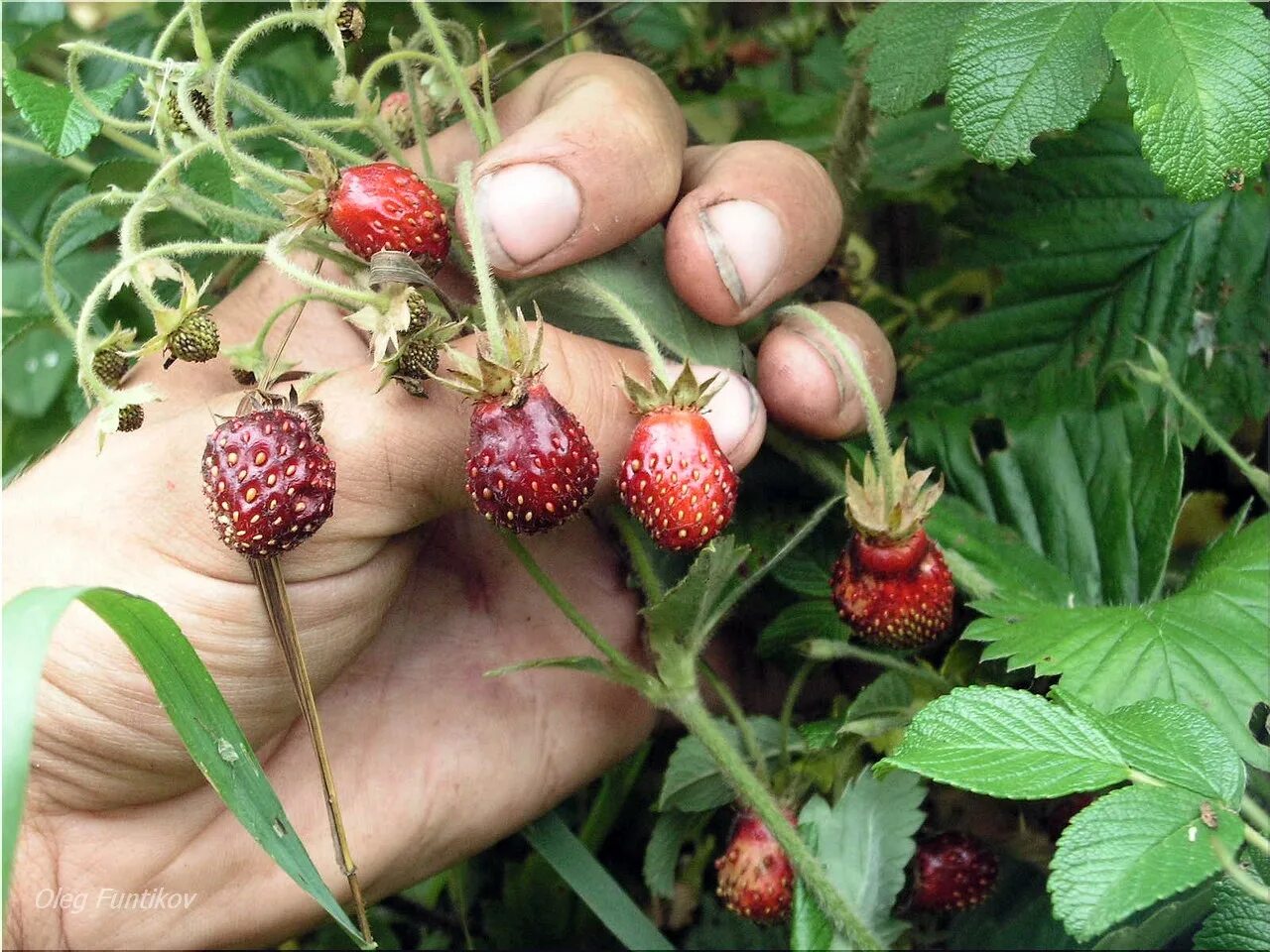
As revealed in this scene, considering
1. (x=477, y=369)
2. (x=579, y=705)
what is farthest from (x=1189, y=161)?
(x=579, y=705)

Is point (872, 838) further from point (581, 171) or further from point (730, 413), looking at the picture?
point (581, 171)

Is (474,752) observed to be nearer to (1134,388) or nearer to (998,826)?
(998,826)

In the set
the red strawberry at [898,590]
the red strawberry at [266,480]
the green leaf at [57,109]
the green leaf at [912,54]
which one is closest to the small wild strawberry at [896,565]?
the red strawberry at [898,590]

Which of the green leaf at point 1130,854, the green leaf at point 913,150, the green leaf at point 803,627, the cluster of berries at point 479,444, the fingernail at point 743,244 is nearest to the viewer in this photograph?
the green leaf at point 1130,854

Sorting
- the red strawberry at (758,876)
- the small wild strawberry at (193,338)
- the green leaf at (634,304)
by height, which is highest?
the small wild strawberry at (193,338)

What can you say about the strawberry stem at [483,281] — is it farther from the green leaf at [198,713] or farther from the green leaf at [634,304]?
the green leaf at [198,713]

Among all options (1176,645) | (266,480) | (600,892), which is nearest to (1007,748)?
(1176,645)

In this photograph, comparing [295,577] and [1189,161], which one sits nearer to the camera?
[1189,161]
